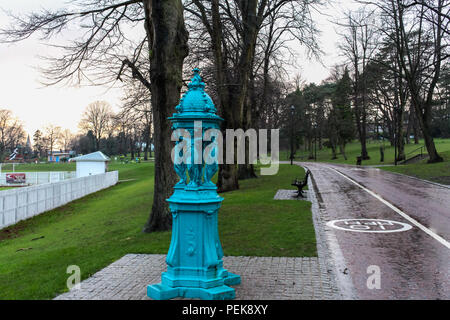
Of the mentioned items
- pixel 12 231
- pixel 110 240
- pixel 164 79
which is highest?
pixel 164 79

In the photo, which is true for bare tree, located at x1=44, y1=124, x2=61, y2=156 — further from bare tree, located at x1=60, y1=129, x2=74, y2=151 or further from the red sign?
the red sign

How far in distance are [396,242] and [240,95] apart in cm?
1243

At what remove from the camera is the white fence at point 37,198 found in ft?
55.4

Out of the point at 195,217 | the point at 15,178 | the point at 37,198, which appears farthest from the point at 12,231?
the point at 15,178

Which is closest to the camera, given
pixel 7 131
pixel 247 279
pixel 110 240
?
pixel 247 279

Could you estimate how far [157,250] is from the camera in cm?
816

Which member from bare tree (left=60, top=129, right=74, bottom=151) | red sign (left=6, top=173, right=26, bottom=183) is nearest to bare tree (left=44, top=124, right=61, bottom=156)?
bare tree (left=60, top=129, right=74, bottom=151)

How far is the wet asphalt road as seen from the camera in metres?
5.53

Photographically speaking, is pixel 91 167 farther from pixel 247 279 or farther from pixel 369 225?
pixel 247 279

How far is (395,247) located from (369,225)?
231cm

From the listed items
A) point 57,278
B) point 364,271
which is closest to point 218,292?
point 364,271

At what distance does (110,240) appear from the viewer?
10.6m

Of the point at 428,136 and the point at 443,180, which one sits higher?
the point at 428,136
